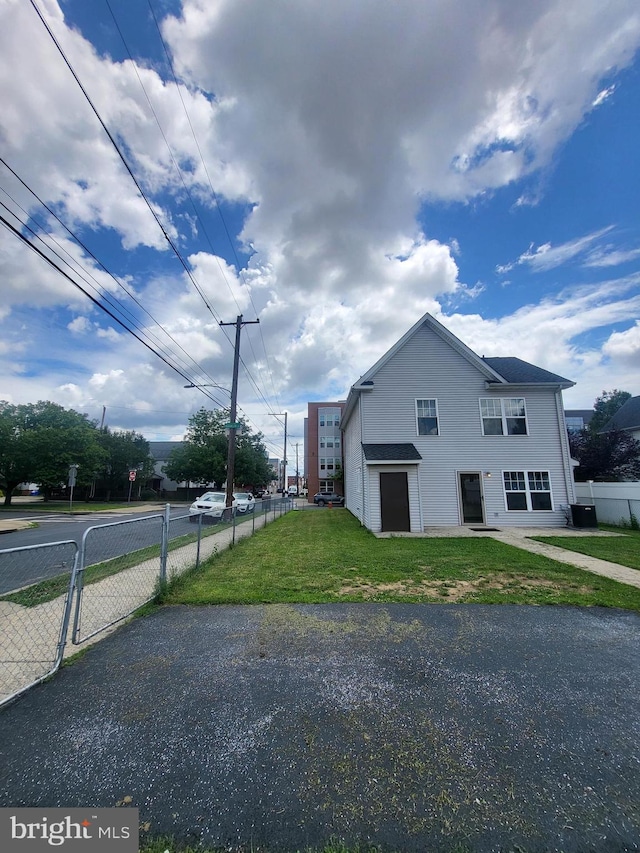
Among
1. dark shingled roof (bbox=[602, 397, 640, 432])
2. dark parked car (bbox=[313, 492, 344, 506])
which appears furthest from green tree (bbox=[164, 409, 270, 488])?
dark shingled roof (bbox=[602, 397, 640, 432])

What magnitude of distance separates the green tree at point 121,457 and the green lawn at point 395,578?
107 feet

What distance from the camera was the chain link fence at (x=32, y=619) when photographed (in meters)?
3.33

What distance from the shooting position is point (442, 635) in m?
4.24

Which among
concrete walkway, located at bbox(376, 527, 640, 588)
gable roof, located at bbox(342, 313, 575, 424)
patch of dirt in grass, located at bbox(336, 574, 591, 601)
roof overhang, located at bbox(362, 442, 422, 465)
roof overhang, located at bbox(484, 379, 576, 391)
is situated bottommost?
patch of dirt in grass, located at bbox(336, 574, 591, 601)

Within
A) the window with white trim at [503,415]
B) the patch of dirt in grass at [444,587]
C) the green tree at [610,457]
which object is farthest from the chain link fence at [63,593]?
the green tree at [610,457]

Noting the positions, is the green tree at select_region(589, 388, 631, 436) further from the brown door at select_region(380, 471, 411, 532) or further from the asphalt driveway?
the asphalt driveway

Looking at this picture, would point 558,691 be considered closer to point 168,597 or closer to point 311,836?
point 311,836

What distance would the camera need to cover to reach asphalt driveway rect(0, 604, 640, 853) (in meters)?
1.90

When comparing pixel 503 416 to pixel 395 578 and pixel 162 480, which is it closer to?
pixel 395 578

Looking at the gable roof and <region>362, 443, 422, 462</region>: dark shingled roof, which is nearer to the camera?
<region>362, 443, 422, 462</region>: dark shingled roof

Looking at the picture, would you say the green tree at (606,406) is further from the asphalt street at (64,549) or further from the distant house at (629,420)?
the asphalt street at (64,549)

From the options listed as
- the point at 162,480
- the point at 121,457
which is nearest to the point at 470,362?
the point at 121,457

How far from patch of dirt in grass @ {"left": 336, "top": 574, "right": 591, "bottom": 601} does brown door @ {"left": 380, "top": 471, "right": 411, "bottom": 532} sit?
647cm

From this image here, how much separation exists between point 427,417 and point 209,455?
27.7m
